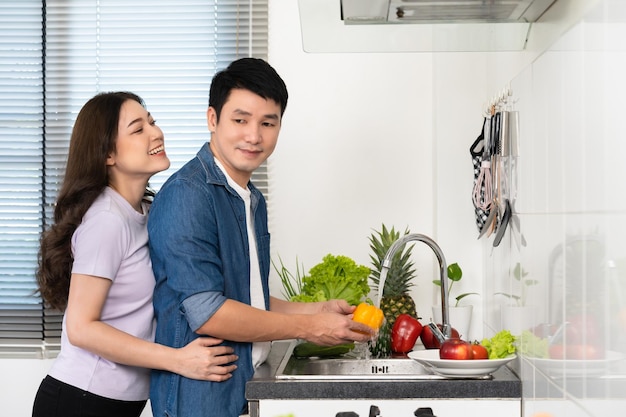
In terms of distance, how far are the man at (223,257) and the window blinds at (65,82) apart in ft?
3.65

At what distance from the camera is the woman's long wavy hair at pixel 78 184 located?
6.52 feet

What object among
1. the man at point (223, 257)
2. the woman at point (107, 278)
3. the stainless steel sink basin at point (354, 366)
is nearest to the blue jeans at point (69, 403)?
the woman at point (107, 278)

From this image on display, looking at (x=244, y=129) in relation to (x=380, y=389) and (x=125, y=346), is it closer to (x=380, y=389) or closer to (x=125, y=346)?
(x=125, y=346)

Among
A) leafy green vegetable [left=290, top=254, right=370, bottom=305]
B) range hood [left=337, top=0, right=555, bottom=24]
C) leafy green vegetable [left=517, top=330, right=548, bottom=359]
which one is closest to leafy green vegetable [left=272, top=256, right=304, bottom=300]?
leafy green vegetable [left=290, top=254, right=370, bottom=305]

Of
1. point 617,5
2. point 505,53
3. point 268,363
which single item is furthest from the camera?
point 505,53

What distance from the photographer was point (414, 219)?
2947 mm

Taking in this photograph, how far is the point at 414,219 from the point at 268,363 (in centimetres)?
101

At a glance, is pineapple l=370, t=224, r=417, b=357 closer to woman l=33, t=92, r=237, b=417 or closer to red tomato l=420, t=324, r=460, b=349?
red tomato l=420, t=324, r=460, b=349

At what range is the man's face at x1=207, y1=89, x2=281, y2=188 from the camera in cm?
192

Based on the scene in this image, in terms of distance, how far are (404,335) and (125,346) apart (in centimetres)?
90

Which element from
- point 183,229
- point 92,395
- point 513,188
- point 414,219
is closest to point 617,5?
point 513,188

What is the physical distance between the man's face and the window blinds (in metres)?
1.14

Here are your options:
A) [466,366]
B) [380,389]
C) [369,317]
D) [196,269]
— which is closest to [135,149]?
[196,269]

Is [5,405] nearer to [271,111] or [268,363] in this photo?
[268,363]
